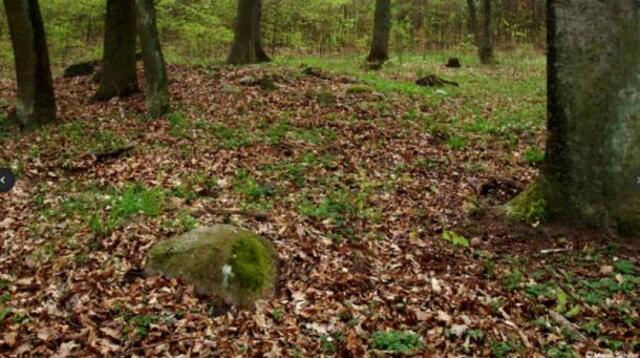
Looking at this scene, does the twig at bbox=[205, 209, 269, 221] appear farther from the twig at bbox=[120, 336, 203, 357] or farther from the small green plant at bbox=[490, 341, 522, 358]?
the small green plant at bbox=[490, 341, 522, 358]

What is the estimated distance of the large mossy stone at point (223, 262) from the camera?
5598 mm

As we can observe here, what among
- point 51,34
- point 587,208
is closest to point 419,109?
point 587,208

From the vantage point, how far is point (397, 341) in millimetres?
4859

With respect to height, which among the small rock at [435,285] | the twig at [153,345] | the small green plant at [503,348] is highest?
the small rock at [435,285]

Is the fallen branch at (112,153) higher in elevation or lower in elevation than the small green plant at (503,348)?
higher

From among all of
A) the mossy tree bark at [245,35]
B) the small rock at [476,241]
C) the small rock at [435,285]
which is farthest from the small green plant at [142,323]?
the mossy tree bark at [245,35]

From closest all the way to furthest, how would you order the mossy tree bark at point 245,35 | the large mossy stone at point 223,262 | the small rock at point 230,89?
the large mossy stone at point 223,262
the small rock at point 230,89
the mossy tree bark at point 245,35

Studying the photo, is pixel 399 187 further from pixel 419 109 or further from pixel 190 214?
pixel 419 109

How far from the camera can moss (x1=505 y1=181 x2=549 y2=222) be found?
687 cm

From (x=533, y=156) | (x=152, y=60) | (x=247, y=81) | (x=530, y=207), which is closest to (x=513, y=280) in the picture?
(x=530, y=207)

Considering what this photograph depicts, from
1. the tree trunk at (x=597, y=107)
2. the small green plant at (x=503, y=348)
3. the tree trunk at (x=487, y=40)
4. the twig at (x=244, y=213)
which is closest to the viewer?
the small green plant at (x=503, y=348)

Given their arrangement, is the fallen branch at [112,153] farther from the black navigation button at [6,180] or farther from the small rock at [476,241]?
the small rock at [476,241]

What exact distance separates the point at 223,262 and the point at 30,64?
25.8 feet

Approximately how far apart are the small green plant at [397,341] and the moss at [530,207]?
285cm
